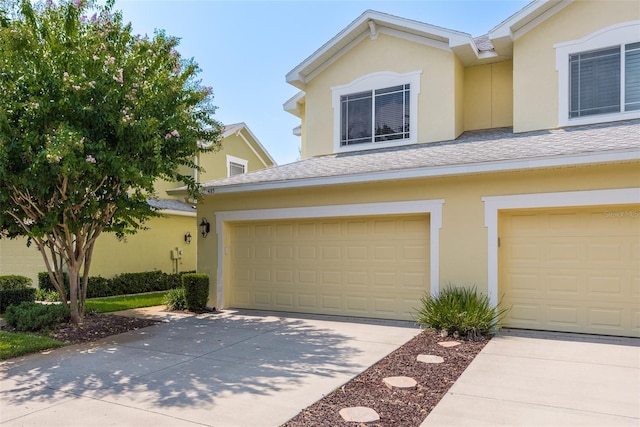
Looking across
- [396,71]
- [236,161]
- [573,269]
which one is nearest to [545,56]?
[396,71]

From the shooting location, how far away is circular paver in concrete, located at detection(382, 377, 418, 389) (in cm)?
514

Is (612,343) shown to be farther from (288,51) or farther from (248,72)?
(248,72)

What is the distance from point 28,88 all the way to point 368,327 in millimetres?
7200

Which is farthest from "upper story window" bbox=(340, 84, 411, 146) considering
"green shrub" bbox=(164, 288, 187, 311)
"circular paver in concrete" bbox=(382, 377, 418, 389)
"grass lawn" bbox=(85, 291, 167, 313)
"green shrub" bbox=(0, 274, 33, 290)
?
"green shrub" bbox=(0, 274, 33, 290)

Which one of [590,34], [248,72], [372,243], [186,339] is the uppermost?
[248,72]

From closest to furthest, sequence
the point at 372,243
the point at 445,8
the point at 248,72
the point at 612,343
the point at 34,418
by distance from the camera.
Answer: the point at 34,418, the point at 612,343, the point at 372,243, the point at 445,8, the point at 248,72

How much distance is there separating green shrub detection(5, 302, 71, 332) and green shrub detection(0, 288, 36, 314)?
2.56 m

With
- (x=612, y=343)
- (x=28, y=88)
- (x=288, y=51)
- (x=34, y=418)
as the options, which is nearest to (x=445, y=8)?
(x=288, y=51)

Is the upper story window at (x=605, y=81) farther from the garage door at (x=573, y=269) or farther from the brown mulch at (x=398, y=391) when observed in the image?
the brown mulch at (x=398, y=391)

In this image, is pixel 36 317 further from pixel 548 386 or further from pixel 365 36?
pixel 365 36

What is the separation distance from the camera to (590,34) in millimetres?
9516

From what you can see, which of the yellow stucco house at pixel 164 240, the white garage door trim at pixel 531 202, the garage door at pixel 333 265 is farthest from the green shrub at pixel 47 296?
the white garage door trim at pixel 531 202

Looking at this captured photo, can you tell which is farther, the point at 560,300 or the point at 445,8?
the point at 445,8

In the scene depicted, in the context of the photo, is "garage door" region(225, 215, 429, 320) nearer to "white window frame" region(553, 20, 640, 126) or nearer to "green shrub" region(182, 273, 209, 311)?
"green shrub" region(182, 273, 209, 311)
